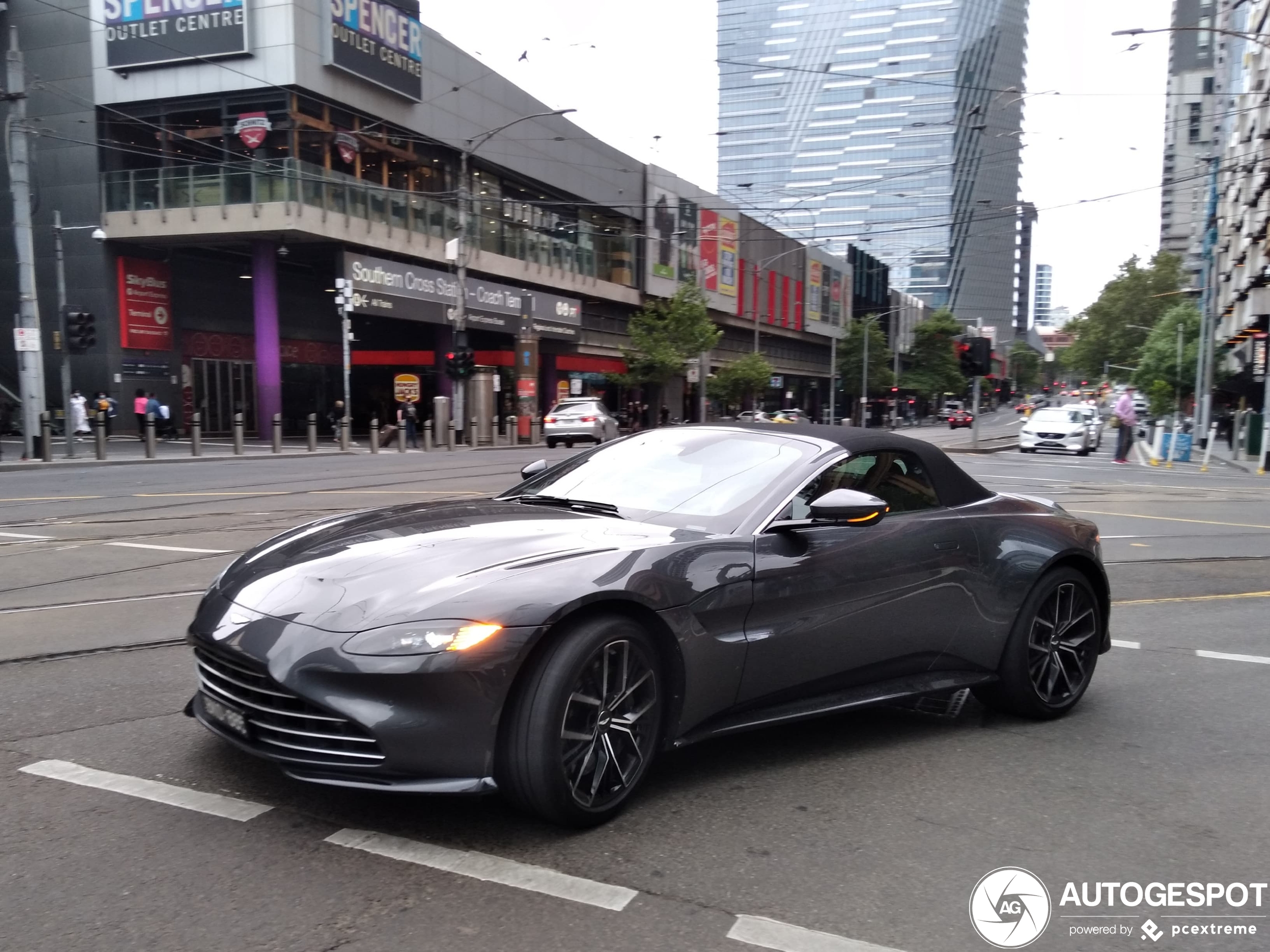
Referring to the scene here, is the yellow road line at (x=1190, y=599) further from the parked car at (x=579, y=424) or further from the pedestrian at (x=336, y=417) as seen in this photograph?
the pedestrian at (x=336, y=417)

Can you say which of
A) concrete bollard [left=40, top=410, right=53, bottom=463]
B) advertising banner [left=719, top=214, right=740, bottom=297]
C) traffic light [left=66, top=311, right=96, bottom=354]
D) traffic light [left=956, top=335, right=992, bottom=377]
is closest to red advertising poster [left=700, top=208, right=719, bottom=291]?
advertising banner [left=719, top=214, right=740, bottom=297]

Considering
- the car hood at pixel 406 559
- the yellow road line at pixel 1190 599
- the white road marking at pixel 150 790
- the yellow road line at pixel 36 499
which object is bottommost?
the yellow road line at pixel 1190 599

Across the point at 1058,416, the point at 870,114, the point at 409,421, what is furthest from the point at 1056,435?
the point at 409,421

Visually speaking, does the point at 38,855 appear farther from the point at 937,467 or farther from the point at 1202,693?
the point at 1202,693

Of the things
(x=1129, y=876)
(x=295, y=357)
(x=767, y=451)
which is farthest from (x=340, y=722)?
(x=295, y=357)

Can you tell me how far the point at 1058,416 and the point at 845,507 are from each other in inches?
1267

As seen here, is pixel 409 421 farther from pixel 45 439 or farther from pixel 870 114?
pixel 870 114

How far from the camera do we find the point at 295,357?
40.2 m

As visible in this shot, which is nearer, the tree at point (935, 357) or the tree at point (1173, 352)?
the tree at point (1173, 352)

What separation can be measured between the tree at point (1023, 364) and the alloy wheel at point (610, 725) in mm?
165603

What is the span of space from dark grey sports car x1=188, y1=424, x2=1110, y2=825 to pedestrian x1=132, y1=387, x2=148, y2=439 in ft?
95.3

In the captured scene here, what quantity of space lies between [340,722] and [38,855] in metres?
0.97

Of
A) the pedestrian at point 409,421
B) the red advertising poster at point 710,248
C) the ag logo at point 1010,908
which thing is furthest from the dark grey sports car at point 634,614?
the red advertising poster at point 710,248

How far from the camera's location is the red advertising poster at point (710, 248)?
60.2m
